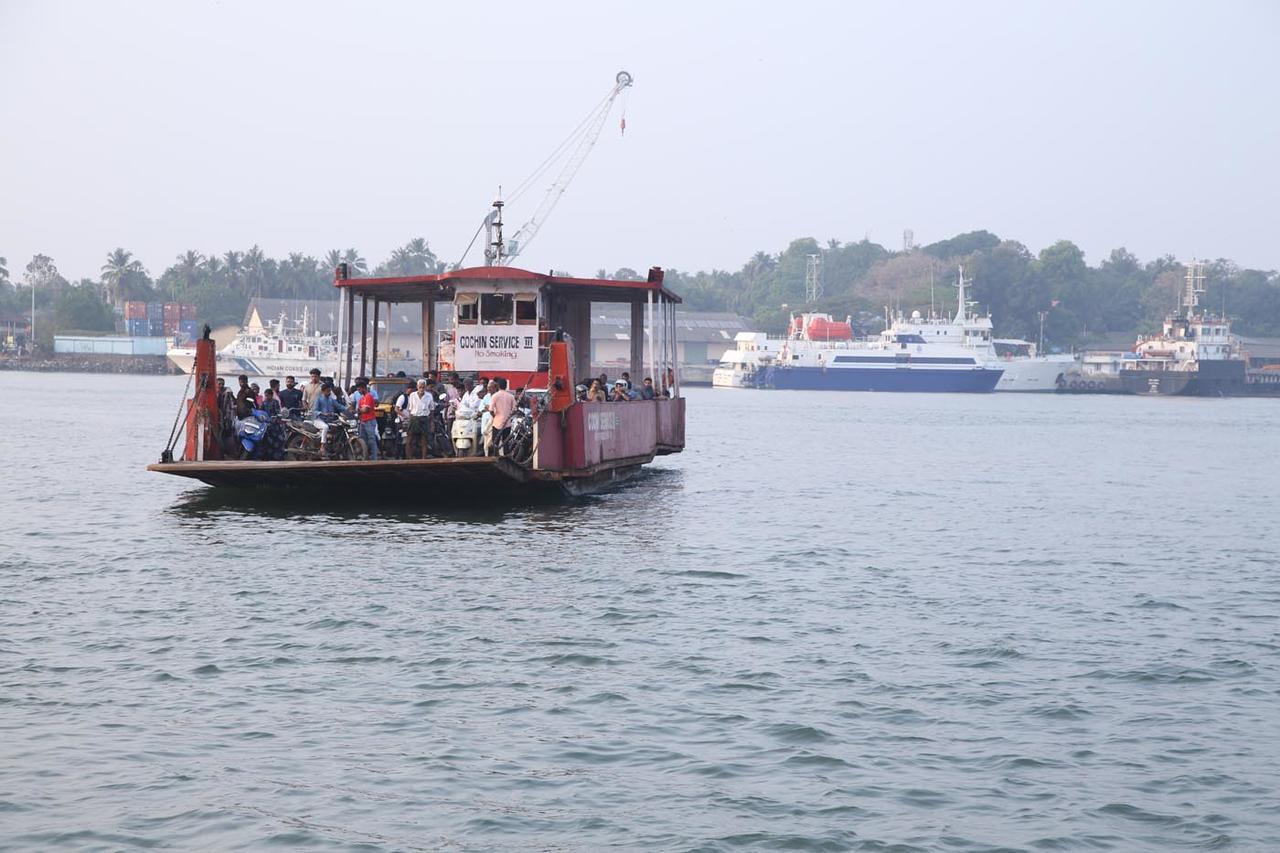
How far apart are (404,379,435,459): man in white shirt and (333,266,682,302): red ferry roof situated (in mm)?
3988

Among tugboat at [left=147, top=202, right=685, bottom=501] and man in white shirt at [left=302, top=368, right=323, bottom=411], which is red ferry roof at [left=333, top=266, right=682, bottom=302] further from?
man in white shirt at [left=302, top=368, right=323, bottom=411]

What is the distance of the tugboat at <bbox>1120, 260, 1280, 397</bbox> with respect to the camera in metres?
132

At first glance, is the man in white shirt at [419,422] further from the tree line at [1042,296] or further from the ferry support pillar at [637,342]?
the tree line at [1042,296]

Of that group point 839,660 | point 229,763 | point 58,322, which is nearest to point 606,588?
point 839,660

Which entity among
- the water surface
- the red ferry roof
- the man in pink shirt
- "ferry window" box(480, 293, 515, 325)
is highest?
the red ferry roof

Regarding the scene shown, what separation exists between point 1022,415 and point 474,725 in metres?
82.4

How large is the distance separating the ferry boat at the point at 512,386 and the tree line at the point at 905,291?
126653mm

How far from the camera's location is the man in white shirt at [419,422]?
22.9 m

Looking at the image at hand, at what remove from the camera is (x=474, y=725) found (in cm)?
1081

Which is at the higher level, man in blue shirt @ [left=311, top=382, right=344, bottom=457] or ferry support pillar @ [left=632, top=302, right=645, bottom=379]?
ferry support pillar @ [left=632, top=302, right=645, bottom=379]

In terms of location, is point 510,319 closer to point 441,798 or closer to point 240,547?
point 240,547

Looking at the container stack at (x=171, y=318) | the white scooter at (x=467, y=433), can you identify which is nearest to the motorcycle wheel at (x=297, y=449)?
the white scooter at (x=467, y=433)

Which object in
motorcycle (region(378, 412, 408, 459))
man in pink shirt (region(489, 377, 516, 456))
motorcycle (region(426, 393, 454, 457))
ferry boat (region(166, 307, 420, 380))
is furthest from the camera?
ferry boat (region(166, 307, 420, 380))

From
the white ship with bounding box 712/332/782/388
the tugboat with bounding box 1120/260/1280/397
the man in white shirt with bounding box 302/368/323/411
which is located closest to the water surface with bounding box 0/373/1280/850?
the man in white shirt with bounding box 302/368/323/411
